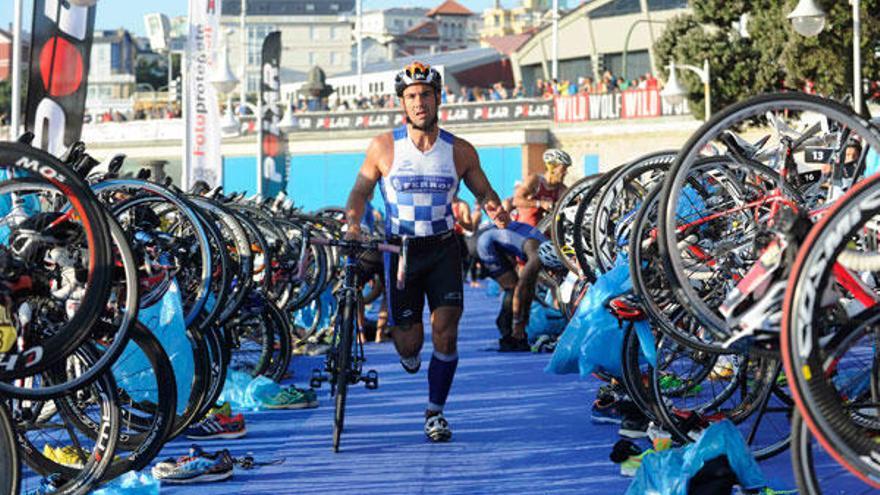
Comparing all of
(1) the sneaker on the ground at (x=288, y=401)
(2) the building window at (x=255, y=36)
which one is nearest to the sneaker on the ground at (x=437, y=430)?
(1) the sneaker on the ground at (x=288, y=401)

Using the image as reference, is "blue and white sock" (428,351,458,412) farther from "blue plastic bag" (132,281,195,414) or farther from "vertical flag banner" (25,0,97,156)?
"vertical flag banner" (25,0,97,156)

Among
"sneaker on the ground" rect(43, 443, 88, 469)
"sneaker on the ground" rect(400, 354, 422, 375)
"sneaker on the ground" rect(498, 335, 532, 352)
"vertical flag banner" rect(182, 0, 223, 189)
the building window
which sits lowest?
"sneaker on the ground" rect(498, 335, 532, 352)

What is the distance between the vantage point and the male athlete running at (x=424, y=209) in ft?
31.3

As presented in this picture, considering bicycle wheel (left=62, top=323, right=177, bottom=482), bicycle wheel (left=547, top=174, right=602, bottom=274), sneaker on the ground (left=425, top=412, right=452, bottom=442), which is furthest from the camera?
bicycle wheel (left=547, top=174, right=602, bottom=274)

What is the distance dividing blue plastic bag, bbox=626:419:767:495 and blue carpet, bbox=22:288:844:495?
372mm

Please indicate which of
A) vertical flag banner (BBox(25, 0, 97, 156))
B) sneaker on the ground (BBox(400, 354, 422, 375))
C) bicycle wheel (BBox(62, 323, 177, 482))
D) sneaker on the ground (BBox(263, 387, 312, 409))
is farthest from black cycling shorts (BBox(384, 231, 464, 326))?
vertical flag banner (BBox(25, 0, 97, 156))

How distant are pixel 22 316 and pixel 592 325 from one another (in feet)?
11.6

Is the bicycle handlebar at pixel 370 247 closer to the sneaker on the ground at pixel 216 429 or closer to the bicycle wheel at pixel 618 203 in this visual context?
the sneaker on the ground at pixel 216 429

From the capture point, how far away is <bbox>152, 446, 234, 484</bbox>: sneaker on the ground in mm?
7789

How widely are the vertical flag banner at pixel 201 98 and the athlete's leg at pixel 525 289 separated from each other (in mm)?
6982

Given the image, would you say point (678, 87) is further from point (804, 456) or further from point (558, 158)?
point (804, 456)

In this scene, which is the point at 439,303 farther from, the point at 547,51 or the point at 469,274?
the point at 547,51

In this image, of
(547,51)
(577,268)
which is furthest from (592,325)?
(547,51)

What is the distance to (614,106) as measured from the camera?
5650cm
